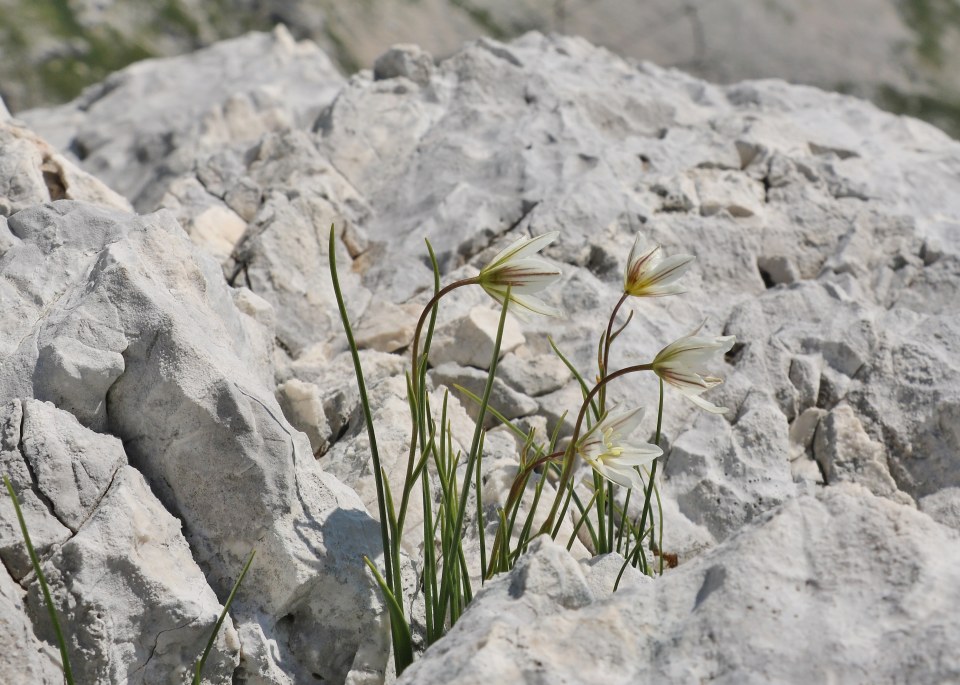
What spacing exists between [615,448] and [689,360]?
0.33 metres

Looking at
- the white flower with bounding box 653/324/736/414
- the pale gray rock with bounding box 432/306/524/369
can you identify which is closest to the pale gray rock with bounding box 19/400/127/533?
the white flower with bounding box 653/324/736/414

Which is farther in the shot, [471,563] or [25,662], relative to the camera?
[471,563]

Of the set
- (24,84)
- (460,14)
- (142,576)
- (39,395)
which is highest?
(460,14)

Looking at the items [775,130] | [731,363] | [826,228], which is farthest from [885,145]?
[731,363]

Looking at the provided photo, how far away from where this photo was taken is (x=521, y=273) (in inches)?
104

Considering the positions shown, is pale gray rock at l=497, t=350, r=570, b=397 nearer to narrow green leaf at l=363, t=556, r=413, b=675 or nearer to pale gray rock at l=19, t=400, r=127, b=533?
narrow green leaf at l=363, t=556, r=413, b=675

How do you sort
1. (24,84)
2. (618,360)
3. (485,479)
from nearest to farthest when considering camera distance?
(485,479)
(618,360)
(24,84)

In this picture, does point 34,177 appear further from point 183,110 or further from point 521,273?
point 183,110

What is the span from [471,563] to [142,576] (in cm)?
126

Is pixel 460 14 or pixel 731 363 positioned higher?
pixel 460 14

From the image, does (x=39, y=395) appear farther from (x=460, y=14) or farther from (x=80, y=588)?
(x=460, y=14)

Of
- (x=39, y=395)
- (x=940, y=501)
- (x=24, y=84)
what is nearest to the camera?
(x=39, y=395)

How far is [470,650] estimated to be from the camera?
2160mm

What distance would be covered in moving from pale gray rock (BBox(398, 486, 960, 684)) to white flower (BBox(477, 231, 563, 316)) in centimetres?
71
